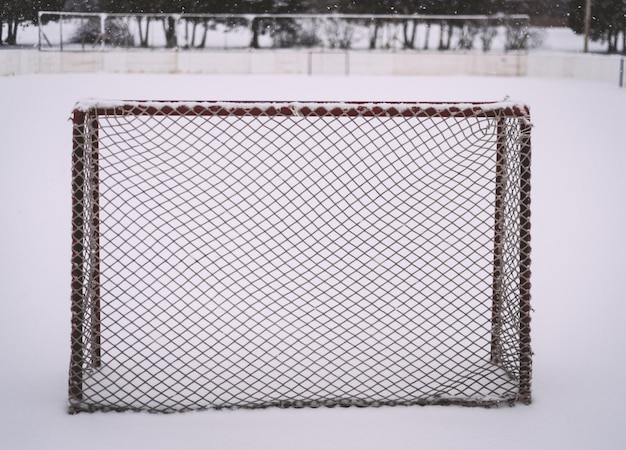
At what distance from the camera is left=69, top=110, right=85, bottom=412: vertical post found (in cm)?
279

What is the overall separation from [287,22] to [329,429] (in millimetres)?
25995

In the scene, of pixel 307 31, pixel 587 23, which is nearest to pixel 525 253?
pixel 307 31

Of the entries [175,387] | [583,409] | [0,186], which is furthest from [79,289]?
[0,186]

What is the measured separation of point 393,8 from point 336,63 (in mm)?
12872

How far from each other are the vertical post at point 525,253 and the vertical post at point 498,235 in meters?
0.11

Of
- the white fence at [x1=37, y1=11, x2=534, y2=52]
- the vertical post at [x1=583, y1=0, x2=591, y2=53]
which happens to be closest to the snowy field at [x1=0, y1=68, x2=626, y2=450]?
the white fence at [x1=37, y1=11, x2=534, y2=52]

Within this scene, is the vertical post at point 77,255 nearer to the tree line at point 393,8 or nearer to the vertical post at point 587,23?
the tree line at point 393,8

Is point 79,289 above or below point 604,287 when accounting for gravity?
above

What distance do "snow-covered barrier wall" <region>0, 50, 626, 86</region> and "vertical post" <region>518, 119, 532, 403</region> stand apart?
20137 mm

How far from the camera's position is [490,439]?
2.72m

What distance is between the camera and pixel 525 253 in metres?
2.93

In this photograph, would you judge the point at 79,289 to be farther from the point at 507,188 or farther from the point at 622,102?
the point at 622,102

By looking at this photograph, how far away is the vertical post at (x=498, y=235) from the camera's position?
10.1ft

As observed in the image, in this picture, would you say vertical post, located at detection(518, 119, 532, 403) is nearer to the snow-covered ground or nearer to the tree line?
the snow-covered ground
